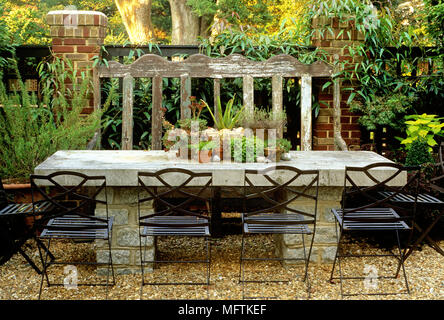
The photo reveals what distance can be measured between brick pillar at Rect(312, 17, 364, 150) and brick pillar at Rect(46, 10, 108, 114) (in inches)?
99.9

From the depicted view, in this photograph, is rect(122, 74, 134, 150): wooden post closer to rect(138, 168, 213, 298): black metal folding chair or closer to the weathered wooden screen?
the weathered wooden screen

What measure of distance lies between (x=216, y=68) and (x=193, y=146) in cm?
191

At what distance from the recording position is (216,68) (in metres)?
6.27

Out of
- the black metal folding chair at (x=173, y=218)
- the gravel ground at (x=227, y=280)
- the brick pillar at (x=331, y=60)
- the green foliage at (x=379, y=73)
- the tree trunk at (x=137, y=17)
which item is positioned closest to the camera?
the black metal folding chair at (x=173, y=218)

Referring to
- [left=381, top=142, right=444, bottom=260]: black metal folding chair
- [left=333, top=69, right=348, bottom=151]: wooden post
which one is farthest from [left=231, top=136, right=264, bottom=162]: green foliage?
[left=333, top=69, right=348, bottom=151]: wooden post

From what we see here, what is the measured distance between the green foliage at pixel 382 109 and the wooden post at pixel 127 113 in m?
2.54

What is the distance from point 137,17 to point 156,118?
891 cm

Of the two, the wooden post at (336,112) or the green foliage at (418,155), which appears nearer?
the green foliage at (418,155)

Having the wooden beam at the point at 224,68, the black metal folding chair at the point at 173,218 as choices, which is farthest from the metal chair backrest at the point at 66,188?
the wooden beam at the point at 224,68

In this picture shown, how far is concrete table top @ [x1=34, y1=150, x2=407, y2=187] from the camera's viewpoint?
165 inches

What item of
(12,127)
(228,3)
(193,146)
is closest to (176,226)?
(193,146)

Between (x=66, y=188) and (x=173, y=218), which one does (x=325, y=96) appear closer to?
(x=173, y=218)

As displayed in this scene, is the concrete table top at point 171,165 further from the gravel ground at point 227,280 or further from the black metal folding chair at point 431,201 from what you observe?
the gravel ground at point 227,280

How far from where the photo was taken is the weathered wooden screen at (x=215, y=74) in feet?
20.2
